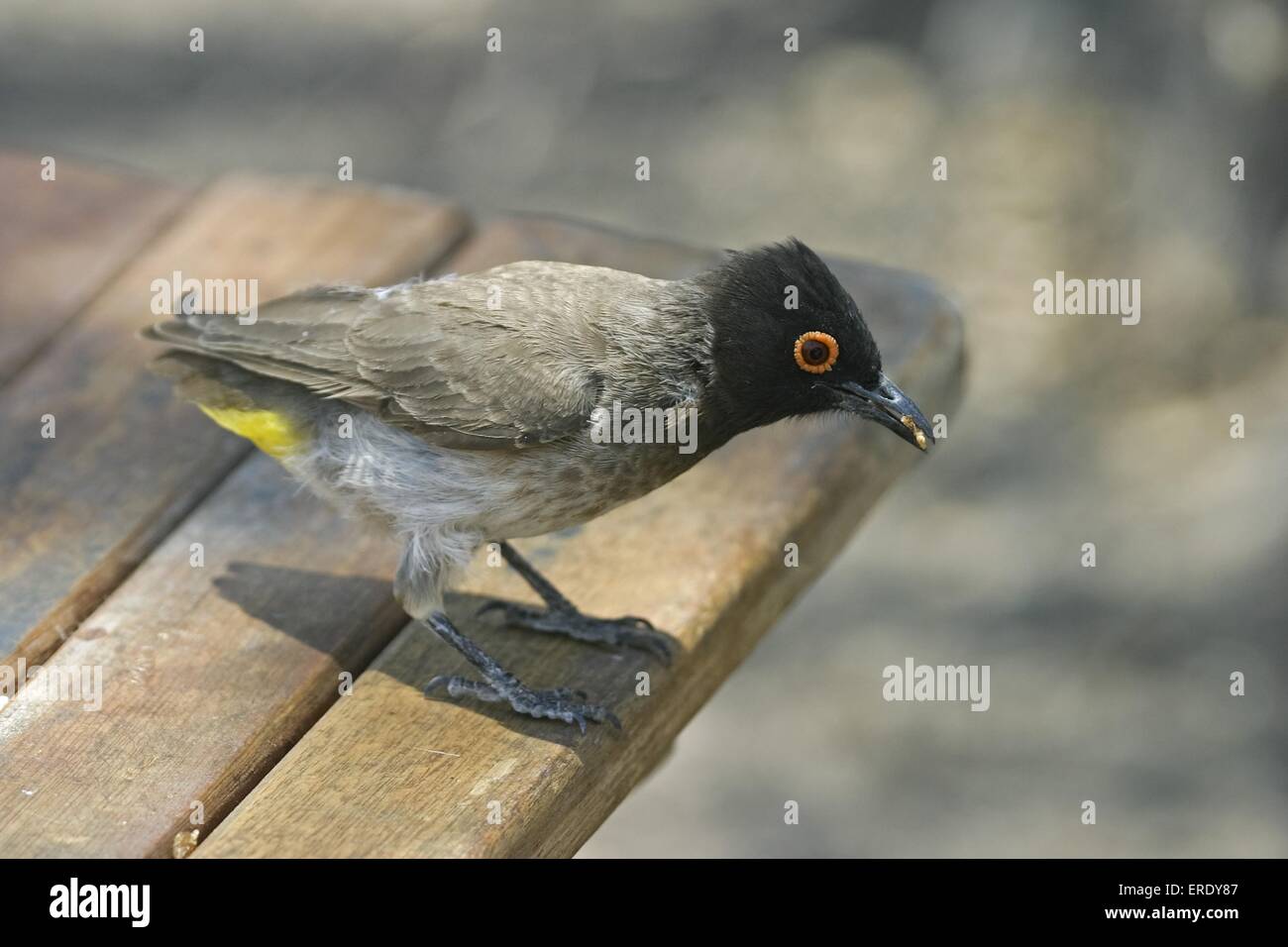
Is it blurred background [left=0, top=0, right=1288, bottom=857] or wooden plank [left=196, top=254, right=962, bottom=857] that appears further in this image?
blurred background [left=0, top=0, right=1288, bottom=857]

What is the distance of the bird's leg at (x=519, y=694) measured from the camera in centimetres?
387

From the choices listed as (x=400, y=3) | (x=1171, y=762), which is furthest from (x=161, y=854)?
(x=400, y=3)

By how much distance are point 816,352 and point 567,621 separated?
90 cm

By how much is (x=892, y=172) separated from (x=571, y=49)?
199 cm

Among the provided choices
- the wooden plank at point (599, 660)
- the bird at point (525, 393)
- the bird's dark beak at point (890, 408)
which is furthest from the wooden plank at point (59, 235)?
the bird's dark beak at point (890, 408)

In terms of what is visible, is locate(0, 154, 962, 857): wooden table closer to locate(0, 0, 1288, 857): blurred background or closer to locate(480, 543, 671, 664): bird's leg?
locate(480, 543, 671, 664): bird's leg

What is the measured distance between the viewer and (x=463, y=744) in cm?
374

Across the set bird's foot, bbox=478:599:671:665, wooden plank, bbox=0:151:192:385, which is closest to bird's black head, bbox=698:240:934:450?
bird's foot, bbox=478:599:671:665

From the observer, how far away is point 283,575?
429cm

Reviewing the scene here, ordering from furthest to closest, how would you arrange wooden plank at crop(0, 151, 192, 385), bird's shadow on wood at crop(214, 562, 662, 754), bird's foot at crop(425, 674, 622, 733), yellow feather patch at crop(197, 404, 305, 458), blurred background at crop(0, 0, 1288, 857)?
blurred background at crop(0, 0, 1288, 857) < wooden plank at crop(0, 151, 192, 385) < yellow feather patch at crop(197, 404, 305, 458) < bird's shadow on wood at crop(214, 562, 662, 754) < bird's foot at crop(425, 674, 622, 733)

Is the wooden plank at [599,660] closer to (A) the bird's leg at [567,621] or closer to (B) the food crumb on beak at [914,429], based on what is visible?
(A) the bird's leg at [567,621]

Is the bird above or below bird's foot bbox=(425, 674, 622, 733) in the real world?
above

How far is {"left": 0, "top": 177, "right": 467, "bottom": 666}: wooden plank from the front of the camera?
411 cm

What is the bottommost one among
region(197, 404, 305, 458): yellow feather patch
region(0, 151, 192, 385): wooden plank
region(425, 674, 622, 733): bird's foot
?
region(425, 674, 622, 733): bird's foot
